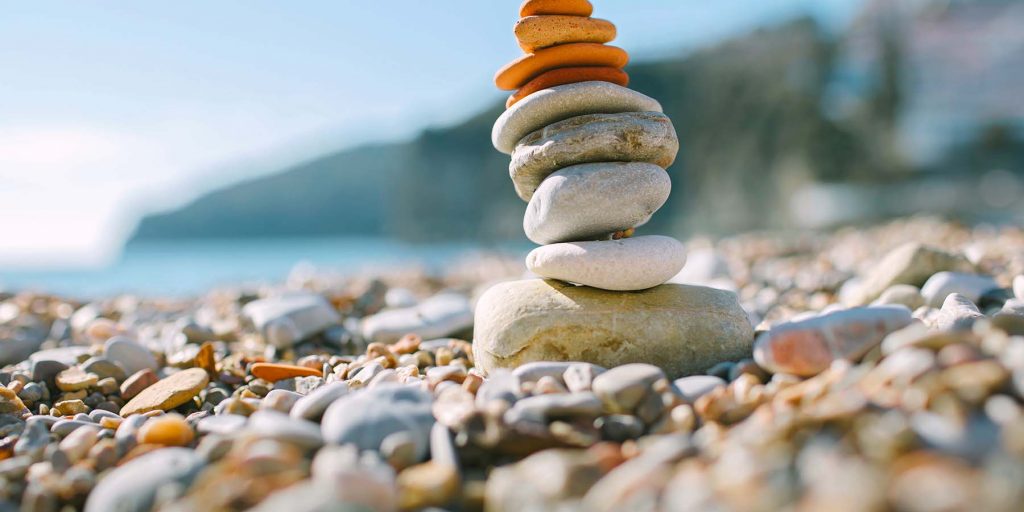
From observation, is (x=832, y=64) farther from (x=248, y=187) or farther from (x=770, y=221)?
(x=248, y=187)

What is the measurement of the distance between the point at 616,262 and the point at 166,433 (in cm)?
195

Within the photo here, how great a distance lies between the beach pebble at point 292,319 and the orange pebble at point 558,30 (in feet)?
8.17

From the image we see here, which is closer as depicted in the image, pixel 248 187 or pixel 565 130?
pixel 565 130

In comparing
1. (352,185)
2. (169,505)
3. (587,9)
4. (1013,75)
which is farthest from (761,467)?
(352,185)

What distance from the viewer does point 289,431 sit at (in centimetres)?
196

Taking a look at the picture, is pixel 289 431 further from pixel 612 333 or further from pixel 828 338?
pixel 828 338

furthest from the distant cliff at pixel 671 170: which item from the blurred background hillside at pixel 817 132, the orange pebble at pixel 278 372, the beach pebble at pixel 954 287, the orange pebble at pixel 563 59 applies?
the orange pebble at pixel 278 372

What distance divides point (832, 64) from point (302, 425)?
4880cm

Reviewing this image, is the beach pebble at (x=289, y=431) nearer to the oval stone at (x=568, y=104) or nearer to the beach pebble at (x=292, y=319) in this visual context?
the oval stone at (x=568, y=104)

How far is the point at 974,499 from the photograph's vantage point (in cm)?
119

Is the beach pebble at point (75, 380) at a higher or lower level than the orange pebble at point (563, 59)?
lower

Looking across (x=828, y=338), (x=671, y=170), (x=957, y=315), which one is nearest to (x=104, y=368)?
(x=828, y=338)

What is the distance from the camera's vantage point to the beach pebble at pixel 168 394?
2.94 m

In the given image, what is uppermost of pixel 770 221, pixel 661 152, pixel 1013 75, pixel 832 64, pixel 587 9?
pixel 832 64
